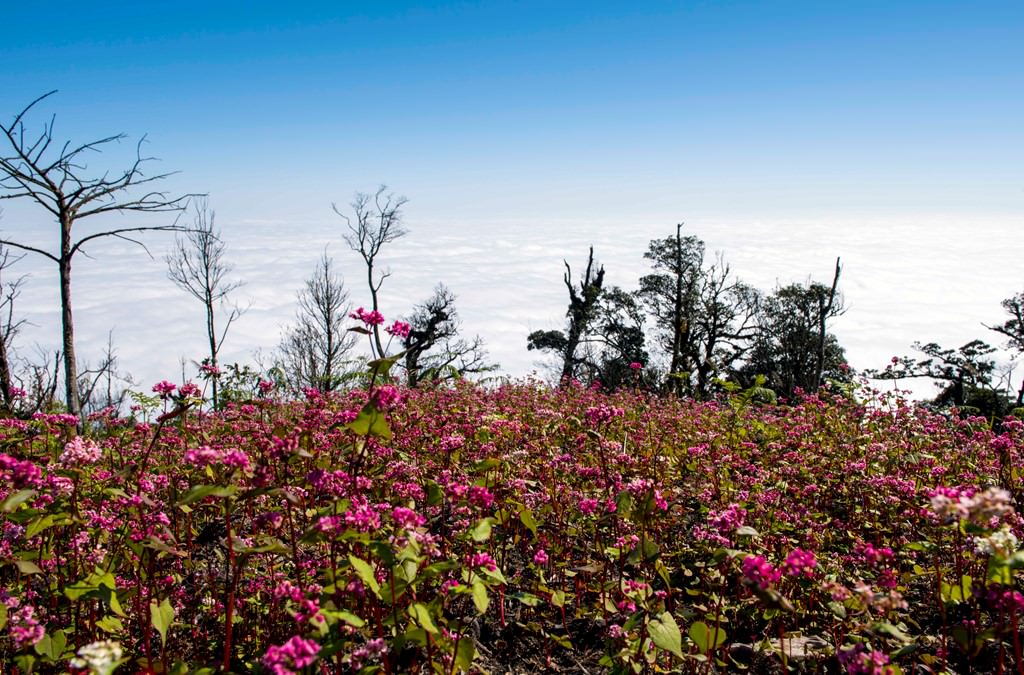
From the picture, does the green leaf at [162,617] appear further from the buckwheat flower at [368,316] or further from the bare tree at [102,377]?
the bare tree at [102,377]

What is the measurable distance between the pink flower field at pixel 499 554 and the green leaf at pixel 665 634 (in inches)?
1.0

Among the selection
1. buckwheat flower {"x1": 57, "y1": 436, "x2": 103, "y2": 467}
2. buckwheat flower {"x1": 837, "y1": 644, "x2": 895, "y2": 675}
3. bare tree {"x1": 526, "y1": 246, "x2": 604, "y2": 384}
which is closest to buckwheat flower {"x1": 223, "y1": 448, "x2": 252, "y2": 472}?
buckwheat flower {"x1": 57, "y1": 436, "x2": 103, "y2": 467}

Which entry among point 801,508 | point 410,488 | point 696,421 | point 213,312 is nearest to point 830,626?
point 801,508

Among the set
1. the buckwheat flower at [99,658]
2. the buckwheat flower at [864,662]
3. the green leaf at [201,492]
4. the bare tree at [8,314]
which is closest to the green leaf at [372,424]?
the green leaf at [201,492]

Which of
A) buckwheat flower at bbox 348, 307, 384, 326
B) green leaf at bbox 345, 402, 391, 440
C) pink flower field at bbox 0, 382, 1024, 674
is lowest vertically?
pink flower field at bbox 0, 382, 1024, 674

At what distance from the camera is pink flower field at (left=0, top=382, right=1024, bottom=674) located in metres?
3.16

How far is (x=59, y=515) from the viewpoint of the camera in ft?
11.7

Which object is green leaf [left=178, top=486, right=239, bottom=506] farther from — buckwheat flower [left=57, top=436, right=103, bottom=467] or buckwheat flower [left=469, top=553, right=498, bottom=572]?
buckwheat flower [left=469, top=553, right=498, bottom=572]

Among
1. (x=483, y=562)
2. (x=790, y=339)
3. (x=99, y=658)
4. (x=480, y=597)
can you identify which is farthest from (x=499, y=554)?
(x=790, y=339)

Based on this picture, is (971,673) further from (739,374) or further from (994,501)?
(739,374)

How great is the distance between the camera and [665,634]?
328 cm

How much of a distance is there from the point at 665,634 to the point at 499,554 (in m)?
2.38

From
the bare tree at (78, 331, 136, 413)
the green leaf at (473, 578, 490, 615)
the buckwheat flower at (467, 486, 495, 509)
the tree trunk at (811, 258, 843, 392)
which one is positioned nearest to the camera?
the green leaf at (473, 578, 490, 615)

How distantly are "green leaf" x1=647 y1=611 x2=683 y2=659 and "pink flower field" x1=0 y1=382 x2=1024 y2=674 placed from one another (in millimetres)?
25
